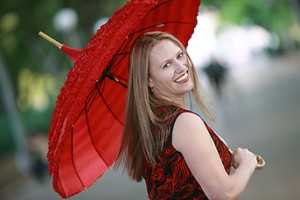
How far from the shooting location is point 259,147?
1062 centimetres

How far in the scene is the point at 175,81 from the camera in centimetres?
260

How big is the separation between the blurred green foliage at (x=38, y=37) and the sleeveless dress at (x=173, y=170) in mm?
20382

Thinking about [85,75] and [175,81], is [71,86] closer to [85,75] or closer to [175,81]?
[85,75]

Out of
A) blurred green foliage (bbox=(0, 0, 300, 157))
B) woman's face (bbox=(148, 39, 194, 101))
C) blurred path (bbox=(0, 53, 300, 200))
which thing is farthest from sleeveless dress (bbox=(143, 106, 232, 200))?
blurred green foliage (bbox=(0, 0, 300, 157))

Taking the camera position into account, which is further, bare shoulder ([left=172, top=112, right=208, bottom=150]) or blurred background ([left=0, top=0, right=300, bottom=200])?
blurred background ([left=0, top=0, right=300, bottom=200])

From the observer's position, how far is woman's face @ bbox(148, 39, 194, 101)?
258 cm

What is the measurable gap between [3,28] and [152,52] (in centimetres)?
2291

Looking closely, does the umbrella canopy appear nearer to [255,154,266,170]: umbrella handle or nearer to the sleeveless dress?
the sleeveless dress

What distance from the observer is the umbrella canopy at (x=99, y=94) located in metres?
2.64

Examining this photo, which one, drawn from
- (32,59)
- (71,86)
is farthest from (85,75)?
(32,59)

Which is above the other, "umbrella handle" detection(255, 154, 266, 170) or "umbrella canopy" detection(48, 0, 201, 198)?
"umbrella canopy" detection(48, 0, 201, 198)

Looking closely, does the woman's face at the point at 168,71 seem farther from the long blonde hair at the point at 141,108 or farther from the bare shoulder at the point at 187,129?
the bare shoulder at the point at 187,129

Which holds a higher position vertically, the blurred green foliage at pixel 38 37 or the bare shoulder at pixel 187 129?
the blurred green foliage at pixel 38 37

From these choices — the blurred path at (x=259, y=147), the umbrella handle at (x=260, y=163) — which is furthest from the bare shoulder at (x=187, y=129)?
the blurred path at (x=259, y=147)
